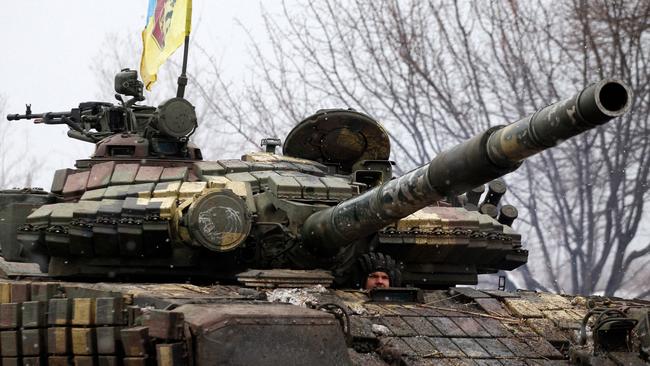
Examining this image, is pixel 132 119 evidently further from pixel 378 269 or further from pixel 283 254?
pixel 378 269

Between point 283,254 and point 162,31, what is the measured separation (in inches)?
256

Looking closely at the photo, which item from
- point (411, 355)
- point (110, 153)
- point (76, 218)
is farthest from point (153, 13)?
point (411, 355)

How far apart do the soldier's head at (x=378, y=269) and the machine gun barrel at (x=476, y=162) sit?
0.94 m

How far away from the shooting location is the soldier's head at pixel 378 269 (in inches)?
535

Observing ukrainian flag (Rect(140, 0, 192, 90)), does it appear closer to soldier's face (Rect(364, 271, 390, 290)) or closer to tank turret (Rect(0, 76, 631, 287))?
tank turret (Rect(0, 76, 631, 287))

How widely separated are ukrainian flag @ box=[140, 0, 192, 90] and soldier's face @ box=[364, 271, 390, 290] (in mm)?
4868

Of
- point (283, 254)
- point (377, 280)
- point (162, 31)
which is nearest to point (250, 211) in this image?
point (283, 254)

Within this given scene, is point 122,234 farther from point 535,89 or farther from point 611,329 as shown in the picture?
point 535,89

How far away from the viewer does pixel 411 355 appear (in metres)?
10.9

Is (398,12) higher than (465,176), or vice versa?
(398,12)

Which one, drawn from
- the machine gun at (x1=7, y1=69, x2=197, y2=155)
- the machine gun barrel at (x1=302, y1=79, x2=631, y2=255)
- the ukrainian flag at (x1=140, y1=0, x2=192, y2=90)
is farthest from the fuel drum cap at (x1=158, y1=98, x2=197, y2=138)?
the machine gun barrel at (x1=302, y1=79, x2=631, y2=255)

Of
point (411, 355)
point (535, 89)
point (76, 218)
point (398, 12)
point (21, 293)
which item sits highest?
point (398, 12)

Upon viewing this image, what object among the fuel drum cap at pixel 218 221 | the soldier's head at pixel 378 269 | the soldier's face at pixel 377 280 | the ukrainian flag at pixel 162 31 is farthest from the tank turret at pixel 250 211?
the ukrainian flag at pixel 162 31

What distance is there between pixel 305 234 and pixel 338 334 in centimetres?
318
